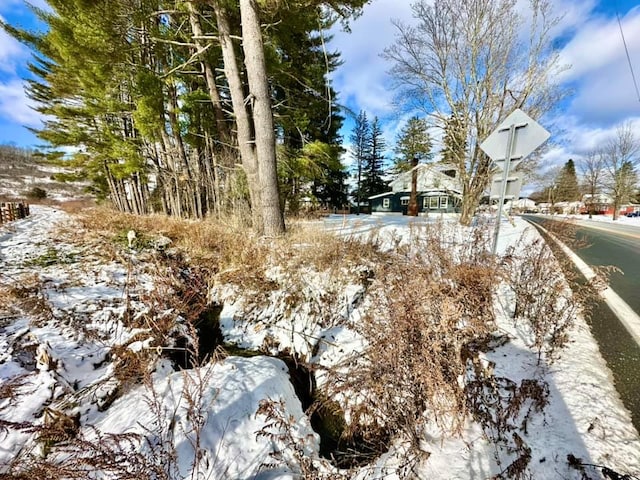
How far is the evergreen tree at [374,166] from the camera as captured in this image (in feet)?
108

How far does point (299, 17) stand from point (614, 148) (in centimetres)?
3600

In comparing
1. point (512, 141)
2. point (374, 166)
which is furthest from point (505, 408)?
point (374, 166)

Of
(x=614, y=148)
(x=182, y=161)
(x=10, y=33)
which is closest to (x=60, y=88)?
(x=10, y=33)

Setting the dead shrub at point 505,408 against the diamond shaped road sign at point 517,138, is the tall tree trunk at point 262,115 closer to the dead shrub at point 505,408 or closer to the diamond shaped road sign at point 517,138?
the diamond shaped road sign at point 517,138

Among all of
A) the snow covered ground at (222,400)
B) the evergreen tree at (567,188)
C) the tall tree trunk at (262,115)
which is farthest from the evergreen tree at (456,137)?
the evergreen tree at (567,188)

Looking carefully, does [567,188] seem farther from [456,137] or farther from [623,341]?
[623,341]

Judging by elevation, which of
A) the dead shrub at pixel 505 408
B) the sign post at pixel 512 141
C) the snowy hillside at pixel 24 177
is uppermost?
the snowy hillside at pixel 24 177

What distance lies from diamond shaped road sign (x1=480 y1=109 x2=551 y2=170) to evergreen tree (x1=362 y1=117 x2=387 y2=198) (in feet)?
98.5

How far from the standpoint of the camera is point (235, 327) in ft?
11.6

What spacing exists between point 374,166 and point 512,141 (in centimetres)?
3150

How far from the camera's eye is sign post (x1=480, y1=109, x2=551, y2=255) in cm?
316

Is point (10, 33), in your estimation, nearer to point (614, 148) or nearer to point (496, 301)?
point (496, 301)

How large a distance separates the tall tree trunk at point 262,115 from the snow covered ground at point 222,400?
101 inches

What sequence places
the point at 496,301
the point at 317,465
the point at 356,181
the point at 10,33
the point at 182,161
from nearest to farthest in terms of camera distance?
the point at 317,465
the point at 496,301
the point at 182,161
the point at 10,33
the point at 356,181
